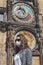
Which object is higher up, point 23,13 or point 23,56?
point 23,13

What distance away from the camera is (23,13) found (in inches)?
303

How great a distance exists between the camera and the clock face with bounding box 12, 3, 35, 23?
7.60 meters

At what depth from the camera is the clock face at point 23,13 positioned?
24.9 ft

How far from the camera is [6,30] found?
7.34 metres

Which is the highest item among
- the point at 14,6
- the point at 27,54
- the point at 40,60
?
the point at 14,6

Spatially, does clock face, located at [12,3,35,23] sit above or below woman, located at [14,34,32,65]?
above

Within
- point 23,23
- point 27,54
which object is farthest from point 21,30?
point 27,54

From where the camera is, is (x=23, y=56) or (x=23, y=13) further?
(x=23, y=13)

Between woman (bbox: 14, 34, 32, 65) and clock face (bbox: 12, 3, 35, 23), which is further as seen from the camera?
clock face (bbox: 12, 3, 35, 23)

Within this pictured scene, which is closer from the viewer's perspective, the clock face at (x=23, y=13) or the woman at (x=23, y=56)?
the woman at (x=23, y=56)

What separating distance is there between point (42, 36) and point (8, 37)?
3.84 ft

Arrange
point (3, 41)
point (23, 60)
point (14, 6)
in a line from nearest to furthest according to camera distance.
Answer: point (23, 60) → point (3, 41) → point (14, 6)

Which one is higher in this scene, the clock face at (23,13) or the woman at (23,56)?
the clock face at (23,13)

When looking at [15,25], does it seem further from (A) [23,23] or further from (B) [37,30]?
(B) [37,30]
